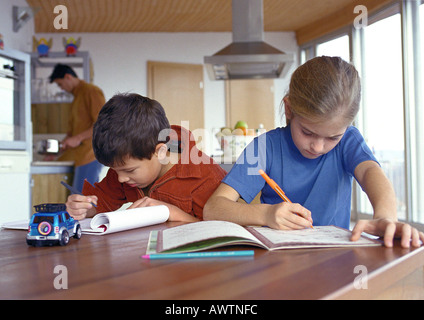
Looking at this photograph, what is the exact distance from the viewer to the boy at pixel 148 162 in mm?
1205

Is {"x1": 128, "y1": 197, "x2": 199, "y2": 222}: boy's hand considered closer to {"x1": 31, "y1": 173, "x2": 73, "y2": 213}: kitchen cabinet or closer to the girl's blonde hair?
the girl's blonde hair

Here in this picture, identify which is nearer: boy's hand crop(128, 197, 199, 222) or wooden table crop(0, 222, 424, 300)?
wooden table crop(0, 222, 424, 300)

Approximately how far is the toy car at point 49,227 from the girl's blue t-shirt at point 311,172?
0.54m

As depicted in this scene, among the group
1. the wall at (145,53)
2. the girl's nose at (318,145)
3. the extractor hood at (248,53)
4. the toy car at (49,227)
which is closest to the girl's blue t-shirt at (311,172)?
the girl's nose at (318,145)

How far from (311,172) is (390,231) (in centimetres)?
57

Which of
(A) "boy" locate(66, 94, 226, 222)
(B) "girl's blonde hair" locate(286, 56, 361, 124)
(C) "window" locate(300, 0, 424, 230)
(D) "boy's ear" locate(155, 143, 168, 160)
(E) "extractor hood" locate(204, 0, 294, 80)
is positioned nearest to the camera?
(B) "girl's blonde hair" locate(286, 56, 361, 124)

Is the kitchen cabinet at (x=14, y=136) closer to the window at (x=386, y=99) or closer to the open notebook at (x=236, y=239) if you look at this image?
the open notebook at (x=236, y=239)

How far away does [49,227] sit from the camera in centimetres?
76

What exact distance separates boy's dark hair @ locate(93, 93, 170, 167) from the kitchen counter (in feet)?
7.19

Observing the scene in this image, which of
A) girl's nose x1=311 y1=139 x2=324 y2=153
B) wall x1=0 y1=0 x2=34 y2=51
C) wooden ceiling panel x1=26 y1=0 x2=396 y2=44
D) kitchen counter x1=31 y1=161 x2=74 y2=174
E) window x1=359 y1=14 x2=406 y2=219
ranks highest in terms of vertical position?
wooden ceiling panel x1=26 y1=0 x2=396 y2=44

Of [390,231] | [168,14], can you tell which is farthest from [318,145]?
[168,14]

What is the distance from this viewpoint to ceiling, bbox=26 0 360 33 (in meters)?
Result: 4.71

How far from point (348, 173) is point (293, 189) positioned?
16 cm

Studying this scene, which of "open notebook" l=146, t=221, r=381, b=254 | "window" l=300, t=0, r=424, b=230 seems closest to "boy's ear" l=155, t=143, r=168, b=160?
"open notebook" l=146, t=221, r=381, b=254
